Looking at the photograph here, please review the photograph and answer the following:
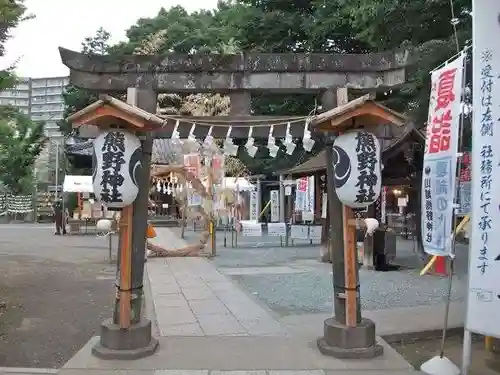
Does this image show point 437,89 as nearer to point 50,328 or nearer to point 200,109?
point 50,328

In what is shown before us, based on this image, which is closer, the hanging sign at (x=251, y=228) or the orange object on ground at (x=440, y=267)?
the orange object on ground at (x=440, y=267)

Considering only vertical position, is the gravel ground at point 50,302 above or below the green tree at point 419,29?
below

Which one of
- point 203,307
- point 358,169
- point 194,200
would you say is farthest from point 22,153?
point 358,169

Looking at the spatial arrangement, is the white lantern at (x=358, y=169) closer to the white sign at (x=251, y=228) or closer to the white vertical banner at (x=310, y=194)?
the white vertical banner at (x=310, y=194)

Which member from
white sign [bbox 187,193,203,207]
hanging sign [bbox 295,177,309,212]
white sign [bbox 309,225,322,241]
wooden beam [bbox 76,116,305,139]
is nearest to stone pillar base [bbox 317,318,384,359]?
wooden beam [bbox 76,116,305,139]

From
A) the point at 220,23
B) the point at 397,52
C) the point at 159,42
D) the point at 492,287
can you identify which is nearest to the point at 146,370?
the point at 492,287

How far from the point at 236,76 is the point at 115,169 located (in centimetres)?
228

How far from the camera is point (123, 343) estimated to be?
5.98 m

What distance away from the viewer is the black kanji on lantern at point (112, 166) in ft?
19.4

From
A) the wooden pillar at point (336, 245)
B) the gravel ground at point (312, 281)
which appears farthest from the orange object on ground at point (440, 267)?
the wooden pillar at point (336, 245)

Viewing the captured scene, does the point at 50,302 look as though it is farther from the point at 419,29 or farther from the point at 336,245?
the point at 419,29

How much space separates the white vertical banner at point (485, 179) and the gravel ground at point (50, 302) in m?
4.89

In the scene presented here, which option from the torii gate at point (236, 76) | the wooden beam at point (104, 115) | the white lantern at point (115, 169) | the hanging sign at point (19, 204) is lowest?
the hanging sign at point (19, 204)

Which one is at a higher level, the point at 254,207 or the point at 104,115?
the point at 104,115
